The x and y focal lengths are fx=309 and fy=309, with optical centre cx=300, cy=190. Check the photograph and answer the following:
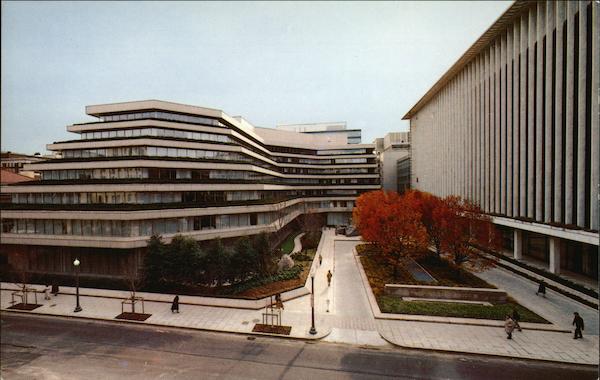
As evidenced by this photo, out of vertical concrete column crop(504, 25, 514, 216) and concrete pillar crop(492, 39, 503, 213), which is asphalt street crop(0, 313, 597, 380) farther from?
concrete pillar crop(492, 39, 503, 213)

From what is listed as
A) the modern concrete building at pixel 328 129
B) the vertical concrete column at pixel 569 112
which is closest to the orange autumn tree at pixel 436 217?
the vertical concrete column at pixel 569 112

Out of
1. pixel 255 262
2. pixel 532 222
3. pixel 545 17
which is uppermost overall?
pixel 545 17

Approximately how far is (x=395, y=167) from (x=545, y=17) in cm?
7568

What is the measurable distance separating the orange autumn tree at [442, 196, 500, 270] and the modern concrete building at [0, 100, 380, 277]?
73.6 feet

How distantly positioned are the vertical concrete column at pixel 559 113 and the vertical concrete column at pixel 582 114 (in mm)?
2467

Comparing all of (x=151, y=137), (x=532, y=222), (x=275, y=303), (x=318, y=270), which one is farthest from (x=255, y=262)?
(x=532, y=222)

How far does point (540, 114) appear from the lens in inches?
1384

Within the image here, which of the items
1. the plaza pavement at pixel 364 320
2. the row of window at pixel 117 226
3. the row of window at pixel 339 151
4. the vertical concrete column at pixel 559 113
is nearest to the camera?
the plaza pavement at pixel 364 320

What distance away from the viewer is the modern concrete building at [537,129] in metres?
29.2

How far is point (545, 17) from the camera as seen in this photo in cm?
3450

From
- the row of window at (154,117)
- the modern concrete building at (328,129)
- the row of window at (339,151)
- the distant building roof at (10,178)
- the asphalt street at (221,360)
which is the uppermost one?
the modern concrete building at (328,129)

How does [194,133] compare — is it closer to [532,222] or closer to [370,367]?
[370,367]

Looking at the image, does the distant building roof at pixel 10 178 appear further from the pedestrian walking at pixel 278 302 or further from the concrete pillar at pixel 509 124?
the concrete pillar at pixel 509 124

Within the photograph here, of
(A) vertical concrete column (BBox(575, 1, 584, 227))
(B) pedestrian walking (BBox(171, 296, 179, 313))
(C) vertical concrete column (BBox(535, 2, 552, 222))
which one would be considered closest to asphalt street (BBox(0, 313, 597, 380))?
(B) pedestrian walking (BBox(171, 296, 179, 313))
